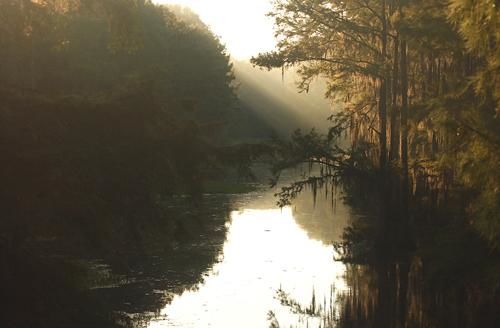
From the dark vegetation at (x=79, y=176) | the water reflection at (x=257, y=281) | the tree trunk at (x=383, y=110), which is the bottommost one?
the water reflection at (x=257, y=281)

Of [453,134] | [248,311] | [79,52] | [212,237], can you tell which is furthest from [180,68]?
[453,134]

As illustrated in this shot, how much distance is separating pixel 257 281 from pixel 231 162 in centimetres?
1191

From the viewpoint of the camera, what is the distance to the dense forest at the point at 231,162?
8.09 metres

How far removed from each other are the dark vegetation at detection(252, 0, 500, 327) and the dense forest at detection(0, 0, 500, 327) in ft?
0.22

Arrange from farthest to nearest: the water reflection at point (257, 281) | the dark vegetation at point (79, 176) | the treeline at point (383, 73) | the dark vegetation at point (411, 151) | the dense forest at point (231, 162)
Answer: the treeline at point (383, 73), the water reflection at point (257, 281), the dark vegetation at point (411, 151), the dense forest at point (231, 162), the dark vegetation at point (79, 176)

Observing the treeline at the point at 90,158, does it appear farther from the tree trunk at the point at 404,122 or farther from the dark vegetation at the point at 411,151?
the tree trunk at the point at 404,122

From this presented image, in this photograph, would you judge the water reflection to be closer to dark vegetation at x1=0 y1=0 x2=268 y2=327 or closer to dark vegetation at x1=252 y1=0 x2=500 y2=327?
dark vegetation at x1=252 y1=0 x2=500 y2=327

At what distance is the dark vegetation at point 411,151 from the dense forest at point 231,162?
2.6 inches

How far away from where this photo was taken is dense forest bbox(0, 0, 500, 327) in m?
8.09

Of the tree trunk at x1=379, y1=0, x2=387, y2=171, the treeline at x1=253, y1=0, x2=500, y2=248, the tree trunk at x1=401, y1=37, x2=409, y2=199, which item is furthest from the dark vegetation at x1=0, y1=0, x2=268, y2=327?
the tree trunk at x1=379, y1=0, x2=387, y2=171

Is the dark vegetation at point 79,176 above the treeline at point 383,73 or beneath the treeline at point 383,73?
beneath

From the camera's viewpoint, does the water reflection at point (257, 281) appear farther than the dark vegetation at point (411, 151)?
Yes

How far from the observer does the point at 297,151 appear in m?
26.0

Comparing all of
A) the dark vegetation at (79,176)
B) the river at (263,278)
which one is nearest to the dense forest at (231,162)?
the dark vegetation at (79,176)
